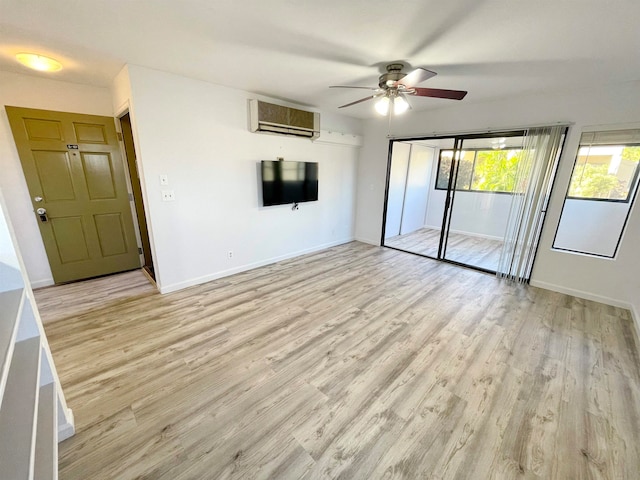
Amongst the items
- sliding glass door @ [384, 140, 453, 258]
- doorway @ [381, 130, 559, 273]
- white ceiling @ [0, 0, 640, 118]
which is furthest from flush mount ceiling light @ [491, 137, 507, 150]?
white ceiling @ [0, 0, 640, 118]

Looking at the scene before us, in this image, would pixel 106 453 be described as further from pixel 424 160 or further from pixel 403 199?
pixel 424 160

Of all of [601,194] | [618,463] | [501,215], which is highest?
[601,194]

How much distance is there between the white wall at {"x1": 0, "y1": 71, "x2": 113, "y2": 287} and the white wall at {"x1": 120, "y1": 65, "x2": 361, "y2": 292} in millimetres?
433

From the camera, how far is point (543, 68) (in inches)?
95.6

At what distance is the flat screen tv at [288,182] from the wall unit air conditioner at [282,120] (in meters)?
0.44

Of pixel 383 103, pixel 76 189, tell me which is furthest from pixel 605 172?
pixel 76 189

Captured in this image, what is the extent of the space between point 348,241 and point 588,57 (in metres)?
4.11

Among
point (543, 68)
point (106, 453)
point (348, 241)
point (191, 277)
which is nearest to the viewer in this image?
point (106, 453)

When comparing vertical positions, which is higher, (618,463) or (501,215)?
(501,215)

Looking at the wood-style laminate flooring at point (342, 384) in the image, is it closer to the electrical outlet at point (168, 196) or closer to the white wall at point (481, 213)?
the electrical outlet at point (168, 196)

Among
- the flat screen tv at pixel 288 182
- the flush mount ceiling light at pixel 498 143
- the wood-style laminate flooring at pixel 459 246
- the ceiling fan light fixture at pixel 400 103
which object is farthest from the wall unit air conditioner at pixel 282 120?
the flush mount ceiling light at pixel 498 143

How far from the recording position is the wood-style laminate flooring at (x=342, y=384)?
4.63 feet

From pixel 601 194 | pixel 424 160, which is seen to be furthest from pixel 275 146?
pixel 601 194

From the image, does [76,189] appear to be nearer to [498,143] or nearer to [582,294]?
[498,143]
